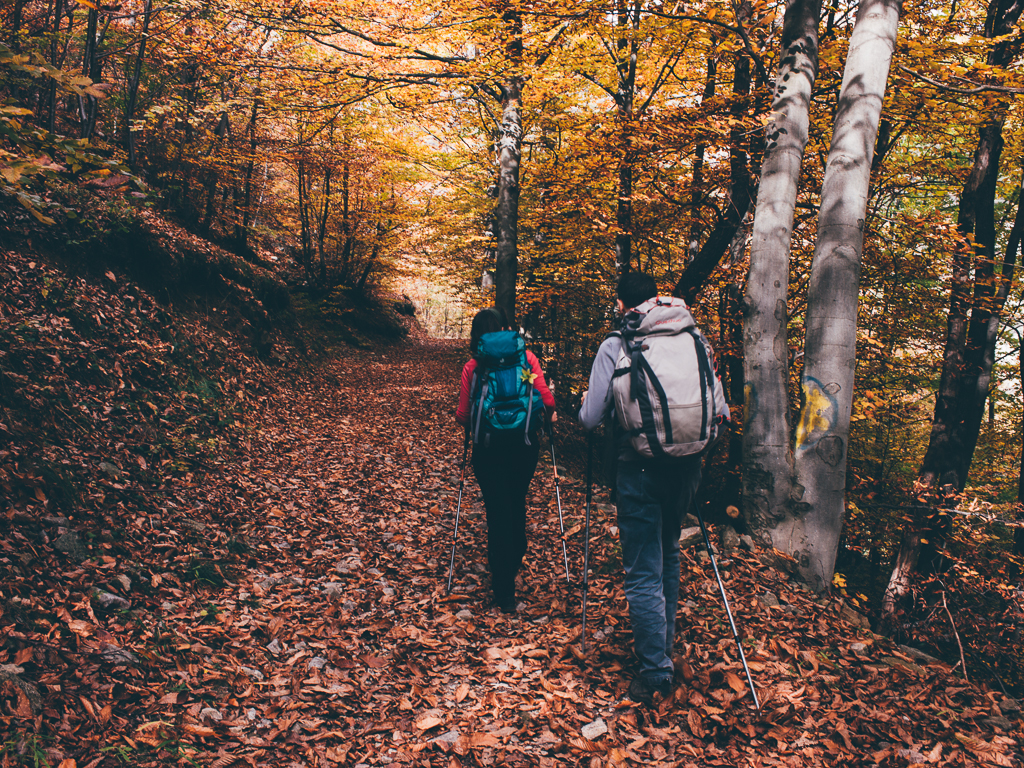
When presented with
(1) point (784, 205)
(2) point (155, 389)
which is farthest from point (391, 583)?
(1) point (784, 205)

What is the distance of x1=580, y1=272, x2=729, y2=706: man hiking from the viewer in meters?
3.14

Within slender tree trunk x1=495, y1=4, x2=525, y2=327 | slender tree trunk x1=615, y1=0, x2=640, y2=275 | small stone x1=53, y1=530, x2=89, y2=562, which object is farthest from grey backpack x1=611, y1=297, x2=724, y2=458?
slender tree trunk x1=495, y1=4, x2=525, y2=327

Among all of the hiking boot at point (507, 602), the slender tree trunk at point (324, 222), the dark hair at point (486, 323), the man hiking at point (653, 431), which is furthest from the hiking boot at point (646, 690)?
the slender tree trunk at point (324, 222)

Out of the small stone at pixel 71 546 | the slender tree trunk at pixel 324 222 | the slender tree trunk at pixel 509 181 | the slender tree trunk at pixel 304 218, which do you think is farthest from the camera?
the slender tree trunk at pixel 324 222

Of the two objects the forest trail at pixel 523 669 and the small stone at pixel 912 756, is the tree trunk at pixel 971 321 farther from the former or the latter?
the small stone at pixel 912 756

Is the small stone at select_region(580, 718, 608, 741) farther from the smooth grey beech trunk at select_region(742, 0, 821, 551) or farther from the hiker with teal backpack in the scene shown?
the smooth grey beech trunk at select_region(742, 0, 821, 551)

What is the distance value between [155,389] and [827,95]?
9568 millimetres

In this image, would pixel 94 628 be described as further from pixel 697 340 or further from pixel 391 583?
pixel 697 340

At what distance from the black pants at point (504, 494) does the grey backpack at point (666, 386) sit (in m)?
1.31

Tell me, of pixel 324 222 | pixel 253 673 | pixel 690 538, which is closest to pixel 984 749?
pixel 690 538

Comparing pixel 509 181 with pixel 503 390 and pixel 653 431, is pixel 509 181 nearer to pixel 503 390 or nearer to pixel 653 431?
pixel 503 390

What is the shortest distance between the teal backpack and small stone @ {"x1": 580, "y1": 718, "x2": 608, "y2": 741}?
1979 millimetres

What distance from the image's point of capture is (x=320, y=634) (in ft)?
13.3

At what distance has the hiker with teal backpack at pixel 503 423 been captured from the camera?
4238mm
